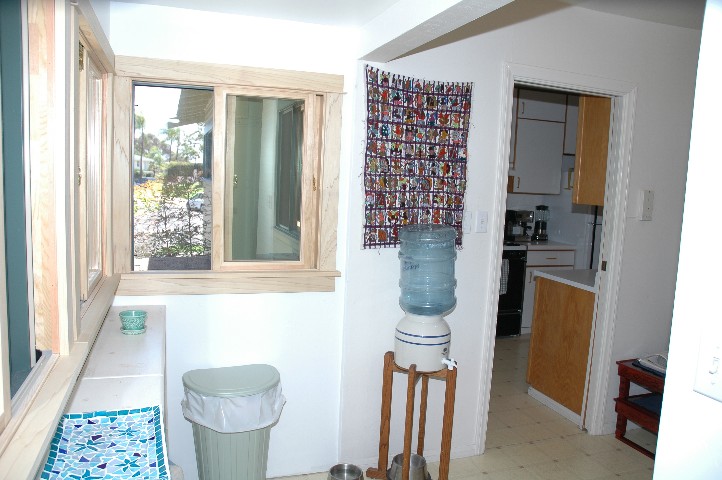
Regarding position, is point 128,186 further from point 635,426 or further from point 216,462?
point 635,426

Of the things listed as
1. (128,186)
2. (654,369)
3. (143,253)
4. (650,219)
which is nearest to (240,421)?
(143,253)

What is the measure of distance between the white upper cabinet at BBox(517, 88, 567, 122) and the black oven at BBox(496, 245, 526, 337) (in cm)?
135

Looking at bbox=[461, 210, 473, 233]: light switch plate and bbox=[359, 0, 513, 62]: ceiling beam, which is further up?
bbox=[359, 0, 513, 62]: ceiling beam

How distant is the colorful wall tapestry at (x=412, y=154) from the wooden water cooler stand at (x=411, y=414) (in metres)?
0.67

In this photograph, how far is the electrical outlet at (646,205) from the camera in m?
3.40

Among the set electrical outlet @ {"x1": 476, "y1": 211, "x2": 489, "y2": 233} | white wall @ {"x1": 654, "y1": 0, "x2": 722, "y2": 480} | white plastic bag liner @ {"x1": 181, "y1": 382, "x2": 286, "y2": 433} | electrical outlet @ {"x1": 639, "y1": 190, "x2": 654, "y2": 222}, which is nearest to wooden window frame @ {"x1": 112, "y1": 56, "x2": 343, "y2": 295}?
white plastic bag liner @ {"x1": 181, "y1": 382, "x2": 286, "y2": 433}

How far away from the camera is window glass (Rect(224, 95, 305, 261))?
2848 mm

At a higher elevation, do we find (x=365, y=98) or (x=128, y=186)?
(x=365, y=98)

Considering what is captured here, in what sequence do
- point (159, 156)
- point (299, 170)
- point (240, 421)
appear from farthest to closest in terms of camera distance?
point (299, 170) → point (159, 156) → point (240, 421)

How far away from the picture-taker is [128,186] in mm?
2635

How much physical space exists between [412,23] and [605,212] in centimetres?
191

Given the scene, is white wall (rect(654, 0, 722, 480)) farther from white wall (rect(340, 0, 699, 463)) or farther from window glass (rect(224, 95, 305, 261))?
window glass (rect(224, 95, 305, 261))

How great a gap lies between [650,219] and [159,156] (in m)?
2.86

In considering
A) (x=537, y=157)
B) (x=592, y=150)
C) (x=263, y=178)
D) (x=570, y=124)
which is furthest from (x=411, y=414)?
(x=570, y=124)
